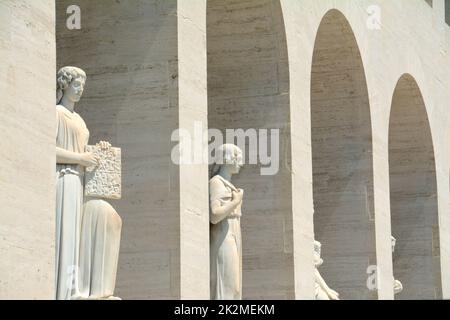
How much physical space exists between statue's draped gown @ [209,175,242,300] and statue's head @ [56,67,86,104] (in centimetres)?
275

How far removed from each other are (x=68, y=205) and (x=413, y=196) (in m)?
12.8

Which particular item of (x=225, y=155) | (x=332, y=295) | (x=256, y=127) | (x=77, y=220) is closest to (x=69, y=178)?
(x=77, y=220)

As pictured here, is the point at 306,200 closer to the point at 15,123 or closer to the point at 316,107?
the point at 316,107

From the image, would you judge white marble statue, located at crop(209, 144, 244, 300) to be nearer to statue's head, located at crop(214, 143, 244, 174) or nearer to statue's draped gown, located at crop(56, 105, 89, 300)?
statue's head, located at crop(214, 143, 244, 174)

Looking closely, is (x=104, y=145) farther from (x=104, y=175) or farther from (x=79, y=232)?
(x=79, y=232)

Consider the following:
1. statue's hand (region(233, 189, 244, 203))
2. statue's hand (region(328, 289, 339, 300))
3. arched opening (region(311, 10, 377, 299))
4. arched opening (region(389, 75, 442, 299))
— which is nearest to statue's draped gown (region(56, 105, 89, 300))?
statue's hand (region(233, 189, 244, 203))

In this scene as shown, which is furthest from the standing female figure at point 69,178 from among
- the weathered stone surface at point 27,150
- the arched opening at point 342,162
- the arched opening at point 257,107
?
the arched opening at point 342,162

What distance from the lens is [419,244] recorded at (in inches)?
984

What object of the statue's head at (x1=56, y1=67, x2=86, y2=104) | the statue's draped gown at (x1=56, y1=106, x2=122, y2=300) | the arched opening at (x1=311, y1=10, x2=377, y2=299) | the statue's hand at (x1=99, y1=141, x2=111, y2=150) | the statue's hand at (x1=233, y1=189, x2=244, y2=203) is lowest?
the statue's draped gown at (x1=56, y1=106, x2=122, y2=300)

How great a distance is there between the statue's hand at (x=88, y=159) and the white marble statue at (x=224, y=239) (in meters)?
2.50

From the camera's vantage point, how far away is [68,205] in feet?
43.7

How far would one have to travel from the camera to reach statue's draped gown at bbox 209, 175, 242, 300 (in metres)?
15.8

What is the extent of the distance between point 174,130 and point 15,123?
3523 mm
